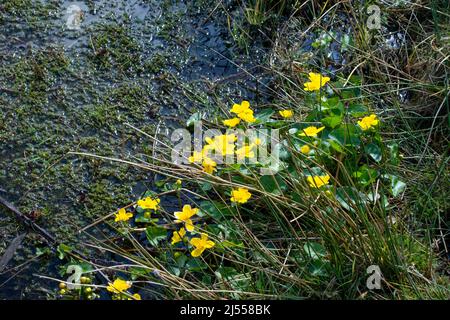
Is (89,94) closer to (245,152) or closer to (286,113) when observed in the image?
(286,113)

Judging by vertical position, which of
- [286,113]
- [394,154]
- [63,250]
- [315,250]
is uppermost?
[286,113]

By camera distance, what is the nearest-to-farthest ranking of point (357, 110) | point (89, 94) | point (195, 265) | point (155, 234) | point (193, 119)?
point (195, 265) → point (155, 234) → point (357, 110) → point (193, 119) → point (89, 94)

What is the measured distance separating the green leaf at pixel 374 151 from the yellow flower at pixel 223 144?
0.48m

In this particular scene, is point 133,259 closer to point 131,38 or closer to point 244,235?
point 244,235

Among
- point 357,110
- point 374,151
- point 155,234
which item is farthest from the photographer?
point 357,110

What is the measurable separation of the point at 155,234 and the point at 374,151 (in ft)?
2.61

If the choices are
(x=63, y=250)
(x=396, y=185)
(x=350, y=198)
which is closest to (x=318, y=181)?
(x=350, y=198)

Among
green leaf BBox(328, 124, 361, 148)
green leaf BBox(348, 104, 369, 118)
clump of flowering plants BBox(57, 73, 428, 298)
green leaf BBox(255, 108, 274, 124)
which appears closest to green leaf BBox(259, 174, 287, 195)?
clump of flowering plants BBox(57, 73, 428, 298)

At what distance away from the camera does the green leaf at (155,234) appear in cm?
244

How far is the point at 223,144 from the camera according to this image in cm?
239

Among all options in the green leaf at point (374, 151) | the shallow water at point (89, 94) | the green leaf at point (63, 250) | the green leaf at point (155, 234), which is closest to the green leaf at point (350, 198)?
the green leaf at point (374, 151)

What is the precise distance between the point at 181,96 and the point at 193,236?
745 mm

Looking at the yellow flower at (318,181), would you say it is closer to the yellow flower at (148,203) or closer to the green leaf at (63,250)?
the yellow flower at (148,203)
